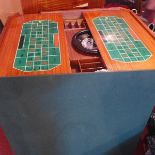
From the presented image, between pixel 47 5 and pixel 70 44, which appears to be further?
pixel 47 5

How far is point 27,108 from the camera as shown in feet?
2.54

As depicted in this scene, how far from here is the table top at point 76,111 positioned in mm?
704

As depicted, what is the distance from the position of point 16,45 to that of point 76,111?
0.38 metres

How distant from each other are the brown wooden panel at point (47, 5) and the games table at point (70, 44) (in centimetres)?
7

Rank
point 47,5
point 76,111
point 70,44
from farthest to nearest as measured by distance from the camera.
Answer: point 47,5 → point 70,44 → point 76,111

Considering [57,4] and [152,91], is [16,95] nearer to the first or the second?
[152,91]

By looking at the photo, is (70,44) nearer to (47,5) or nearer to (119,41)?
A: (119,41)

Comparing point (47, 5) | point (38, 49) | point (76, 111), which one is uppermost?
point (47, 5)

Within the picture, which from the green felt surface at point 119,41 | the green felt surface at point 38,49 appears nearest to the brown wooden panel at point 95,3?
the green felt surface at point 119,41

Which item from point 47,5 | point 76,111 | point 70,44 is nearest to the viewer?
point 76,111

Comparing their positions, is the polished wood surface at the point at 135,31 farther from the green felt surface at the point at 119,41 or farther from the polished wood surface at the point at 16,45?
the polished wood surface at the point at 16,45

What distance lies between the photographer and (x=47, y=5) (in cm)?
115

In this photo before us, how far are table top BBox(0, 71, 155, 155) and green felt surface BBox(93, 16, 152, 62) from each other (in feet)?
0.35

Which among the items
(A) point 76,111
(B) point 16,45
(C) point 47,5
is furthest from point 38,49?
(C) point 47,5
